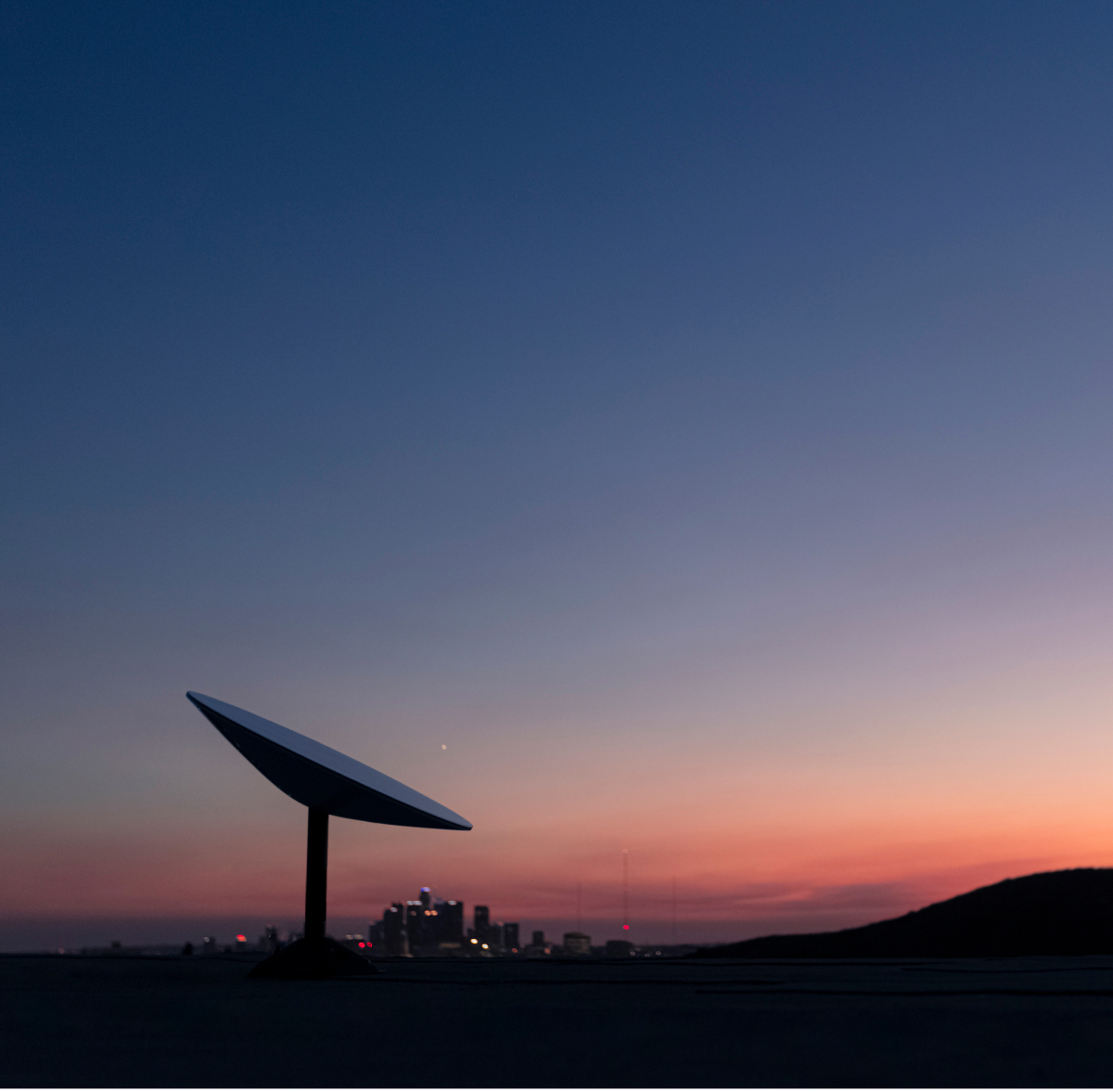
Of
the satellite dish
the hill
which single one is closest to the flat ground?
the satellite dish

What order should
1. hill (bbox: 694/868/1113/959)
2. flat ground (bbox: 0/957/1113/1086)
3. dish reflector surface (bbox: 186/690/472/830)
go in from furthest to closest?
hill (bbox: 694/868/1113/959) < dish reflector surface (bbox: 186/690/472/830) < flat ground (bbox: 0/957/1113/1086)

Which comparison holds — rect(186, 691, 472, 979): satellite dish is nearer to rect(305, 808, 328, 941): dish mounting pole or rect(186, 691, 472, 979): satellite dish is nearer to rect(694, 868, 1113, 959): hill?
rect(305, 808, 328, 941): dish mounting pole

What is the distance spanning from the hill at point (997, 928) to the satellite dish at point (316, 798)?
93.0m

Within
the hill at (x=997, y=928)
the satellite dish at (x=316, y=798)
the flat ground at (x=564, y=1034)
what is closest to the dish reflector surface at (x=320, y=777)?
the satellite dish at (x=316, y=798)

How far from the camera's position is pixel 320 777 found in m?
25.9

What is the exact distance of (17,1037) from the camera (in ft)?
47.1

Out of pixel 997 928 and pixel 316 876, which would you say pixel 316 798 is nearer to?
pixel 316 876

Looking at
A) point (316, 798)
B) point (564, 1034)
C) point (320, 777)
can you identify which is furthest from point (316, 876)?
point (564, 1034)

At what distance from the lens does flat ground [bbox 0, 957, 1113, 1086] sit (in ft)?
35.3

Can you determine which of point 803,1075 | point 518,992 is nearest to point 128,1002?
point 518,992

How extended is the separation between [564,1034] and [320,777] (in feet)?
44.6

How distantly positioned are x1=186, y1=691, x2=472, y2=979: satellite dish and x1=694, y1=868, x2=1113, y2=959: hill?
9297cm

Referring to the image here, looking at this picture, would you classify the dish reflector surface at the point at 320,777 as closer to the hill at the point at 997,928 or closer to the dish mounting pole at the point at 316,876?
the dish mounting pole at the point at 316,876

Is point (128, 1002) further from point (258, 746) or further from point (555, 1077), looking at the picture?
point (555, 1077)
